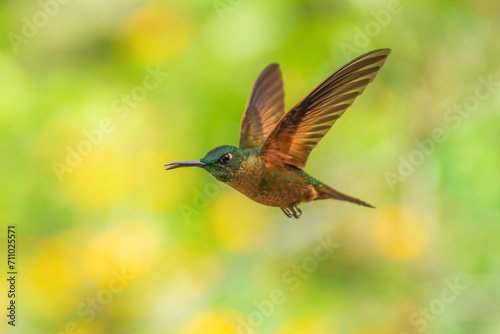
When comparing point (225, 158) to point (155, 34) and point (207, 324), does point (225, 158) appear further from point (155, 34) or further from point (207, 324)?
point (155, 34)

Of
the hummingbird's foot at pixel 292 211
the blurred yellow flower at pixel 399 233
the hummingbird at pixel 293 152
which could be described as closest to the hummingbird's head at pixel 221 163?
the hummingbird at pixel 293 152

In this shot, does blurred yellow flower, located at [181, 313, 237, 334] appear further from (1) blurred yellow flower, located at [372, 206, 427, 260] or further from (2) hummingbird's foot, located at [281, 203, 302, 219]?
(2) hummingbird's foot, located at [281, 203, 302, 219]

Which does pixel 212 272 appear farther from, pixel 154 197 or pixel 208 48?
pixel 208 48

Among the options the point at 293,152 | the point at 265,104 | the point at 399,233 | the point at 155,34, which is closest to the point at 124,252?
the point at 155,34

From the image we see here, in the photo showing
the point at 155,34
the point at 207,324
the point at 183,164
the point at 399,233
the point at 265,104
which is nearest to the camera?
the point at 183,164

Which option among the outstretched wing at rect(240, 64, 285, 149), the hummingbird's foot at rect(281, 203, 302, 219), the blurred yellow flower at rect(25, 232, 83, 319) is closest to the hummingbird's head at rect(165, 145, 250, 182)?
the hummingbird's foot at rect(281, 203, 302, 219)
